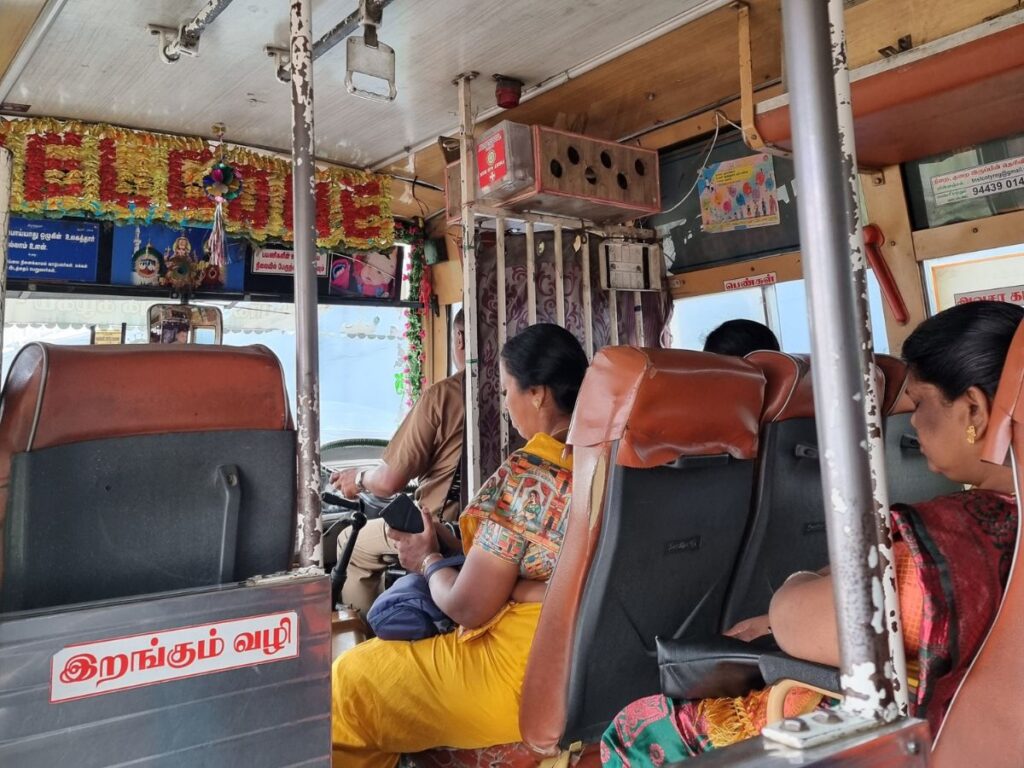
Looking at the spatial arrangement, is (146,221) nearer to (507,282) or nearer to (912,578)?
(507,282)

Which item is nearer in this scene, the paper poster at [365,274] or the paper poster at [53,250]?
the paper poster at [53,250]

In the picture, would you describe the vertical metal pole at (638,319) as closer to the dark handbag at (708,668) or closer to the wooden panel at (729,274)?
the wooden panel at (729,274)

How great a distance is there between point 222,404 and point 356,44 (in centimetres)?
143

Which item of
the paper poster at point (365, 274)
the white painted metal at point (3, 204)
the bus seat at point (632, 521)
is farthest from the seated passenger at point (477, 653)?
the paper poster at point (365, 274)

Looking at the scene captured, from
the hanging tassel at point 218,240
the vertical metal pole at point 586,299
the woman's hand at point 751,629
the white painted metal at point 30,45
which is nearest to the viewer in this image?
the woman's hand at point 751,629

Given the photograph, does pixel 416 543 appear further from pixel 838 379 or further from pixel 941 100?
pixel 941 100

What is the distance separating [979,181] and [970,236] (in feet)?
0.64

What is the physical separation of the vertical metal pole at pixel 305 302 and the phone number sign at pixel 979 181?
2.50 m

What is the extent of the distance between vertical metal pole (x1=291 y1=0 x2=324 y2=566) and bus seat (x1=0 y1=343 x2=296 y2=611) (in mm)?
85

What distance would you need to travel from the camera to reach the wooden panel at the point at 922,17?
2400mm

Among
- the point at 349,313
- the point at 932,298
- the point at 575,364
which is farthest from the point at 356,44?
the point at 349,313

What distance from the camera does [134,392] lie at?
3.71 feet

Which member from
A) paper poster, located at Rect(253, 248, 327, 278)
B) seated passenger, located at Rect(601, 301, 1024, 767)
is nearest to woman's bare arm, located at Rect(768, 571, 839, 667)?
seated passenger, located at Rect(601, 301, 1024, 767)

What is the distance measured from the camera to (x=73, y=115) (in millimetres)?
3400
